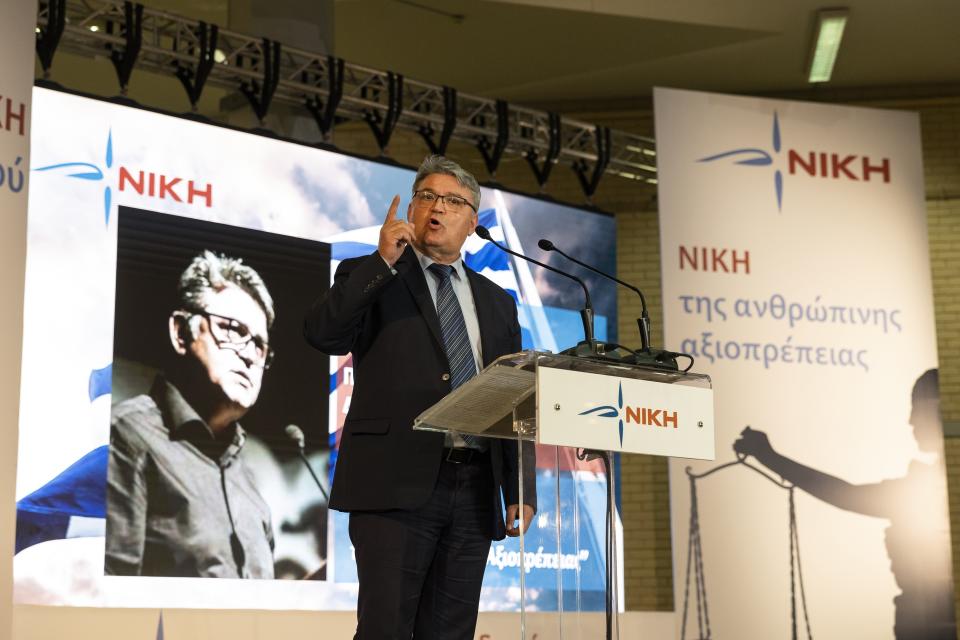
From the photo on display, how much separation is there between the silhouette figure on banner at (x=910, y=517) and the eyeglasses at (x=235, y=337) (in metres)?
2.16

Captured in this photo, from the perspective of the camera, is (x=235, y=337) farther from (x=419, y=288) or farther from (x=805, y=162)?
(x=805, y=162)

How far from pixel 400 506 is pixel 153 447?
105 inches

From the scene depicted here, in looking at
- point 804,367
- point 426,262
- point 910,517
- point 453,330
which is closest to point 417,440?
point 453,330

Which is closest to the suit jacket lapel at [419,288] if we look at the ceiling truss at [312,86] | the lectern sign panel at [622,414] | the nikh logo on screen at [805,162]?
the lectern sign panel at [622,414]

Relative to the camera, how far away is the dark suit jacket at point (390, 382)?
8.27 feet

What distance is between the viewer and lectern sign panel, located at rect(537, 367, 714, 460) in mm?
2117

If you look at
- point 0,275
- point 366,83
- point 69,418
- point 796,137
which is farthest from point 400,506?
point 796,137

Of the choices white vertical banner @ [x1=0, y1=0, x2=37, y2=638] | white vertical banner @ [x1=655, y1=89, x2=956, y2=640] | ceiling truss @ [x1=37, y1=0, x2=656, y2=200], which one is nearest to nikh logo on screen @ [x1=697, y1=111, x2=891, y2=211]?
white vertical banner @ [x1=655, y1=89, x2=956, y2=640]

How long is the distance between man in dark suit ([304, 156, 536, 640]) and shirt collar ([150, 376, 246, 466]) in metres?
2.45

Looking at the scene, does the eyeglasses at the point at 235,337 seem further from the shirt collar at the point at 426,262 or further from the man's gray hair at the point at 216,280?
the shirt collar at the point at 426,262

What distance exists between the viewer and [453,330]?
9.02 feet

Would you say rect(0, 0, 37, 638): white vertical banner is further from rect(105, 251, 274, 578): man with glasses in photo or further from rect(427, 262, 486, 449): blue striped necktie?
rect(427, 262, 486, 449): blue striped necktie

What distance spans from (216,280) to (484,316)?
2621 millimetres

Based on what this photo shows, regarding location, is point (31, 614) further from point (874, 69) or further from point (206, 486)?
point (874, 69)
